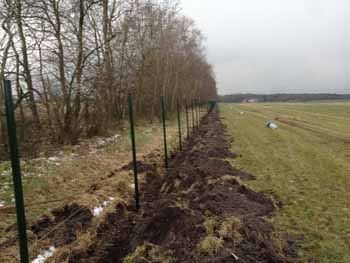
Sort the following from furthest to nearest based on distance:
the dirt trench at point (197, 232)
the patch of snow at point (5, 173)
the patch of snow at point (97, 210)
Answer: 1. the patch of snow at point (5, 173)
2. the patch of snow at point (97, 210)
3. the dirt trench at point (197, 232)

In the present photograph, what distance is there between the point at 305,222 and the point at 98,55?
10.5 metres

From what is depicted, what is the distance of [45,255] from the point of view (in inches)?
141

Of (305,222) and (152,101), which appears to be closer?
(305,222)

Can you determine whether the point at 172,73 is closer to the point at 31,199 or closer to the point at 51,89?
the point at 51,89

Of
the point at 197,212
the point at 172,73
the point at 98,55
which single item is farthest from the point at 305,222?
the point at 172,73

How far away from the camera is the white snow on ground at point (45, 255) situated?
11.4 feet

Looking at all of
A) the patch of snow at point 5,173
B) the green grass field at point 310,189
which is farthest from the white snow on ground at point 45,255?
the patch of snow at point 5,173

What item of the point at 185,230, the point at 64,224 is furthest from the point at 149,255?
the point at 64,224

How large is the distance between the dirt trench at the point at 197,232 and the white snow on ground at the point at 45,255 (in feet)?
0.87

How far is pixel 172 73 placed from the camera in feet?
92.7

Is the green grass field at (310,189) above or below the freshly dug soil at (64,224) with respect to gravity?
below

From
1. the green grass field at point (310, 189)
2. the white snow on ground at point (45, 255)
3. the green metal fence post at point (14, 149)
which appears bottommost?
the green grass field at point (310, 189)

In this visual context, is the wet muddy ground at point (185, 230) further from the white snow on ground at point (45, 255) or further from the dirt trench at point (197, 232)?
the white snow on ground at point (45, 255)

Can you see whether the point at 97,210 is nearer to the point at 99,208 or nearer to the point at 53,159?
the point at 99,208
